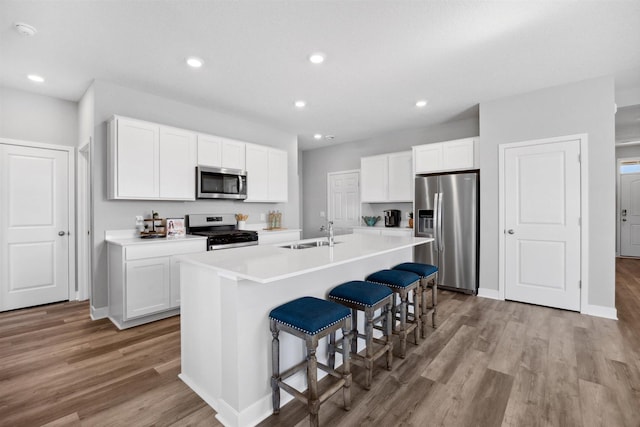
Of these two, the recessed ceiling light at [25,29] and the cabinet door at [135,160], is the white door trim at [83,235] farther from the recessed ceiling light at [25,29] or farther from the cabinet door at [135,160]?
the recessed ceiling light at [25,29]

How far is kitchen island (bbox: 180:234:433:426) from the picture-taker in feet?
5.41

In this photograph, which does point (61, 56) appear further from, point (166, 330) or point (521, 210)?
point (521, 210)

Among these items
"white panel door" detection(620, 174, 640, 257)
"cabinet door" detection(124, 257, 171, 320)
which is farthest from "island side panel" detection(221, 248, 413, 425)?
"white panel door" detection(620, 174, 640, 257)

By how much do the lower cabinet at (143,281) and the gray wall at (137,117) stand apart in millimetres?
203

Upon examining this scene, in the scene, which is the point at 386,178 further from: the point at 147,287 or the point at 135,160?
the point at 147,287

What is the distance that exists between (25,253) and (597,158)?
684cm

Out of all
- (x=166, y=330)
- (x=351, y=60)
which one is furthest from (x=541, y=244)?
(x=166, y=330)

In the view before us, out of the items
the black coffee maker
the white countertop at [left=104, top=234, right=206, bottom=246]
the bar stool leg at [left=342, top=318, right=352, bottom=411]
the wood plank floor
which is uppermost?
the black coffee maker

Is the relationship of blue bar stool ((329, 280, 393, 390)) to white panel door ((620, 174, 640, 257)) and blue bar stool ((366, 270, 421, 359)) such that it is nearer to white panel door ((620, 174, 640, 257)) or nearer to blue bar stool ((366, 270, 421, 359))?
blue bar stool ((366, 270, 421, 359))

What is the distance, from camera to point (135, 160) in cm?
332

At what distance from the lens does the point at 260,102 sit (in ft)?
13.0

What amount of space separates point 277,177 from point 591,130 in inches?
163

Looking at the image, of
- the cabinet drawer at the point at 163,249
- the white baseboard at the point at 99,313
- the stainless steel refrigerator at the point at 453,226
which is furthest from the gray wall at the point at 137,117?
the stainless steel refrigerator at the point at 453,226

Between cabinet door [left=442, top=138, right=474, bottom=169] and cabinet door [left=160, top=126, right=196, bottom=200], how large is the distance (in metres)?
3.64
